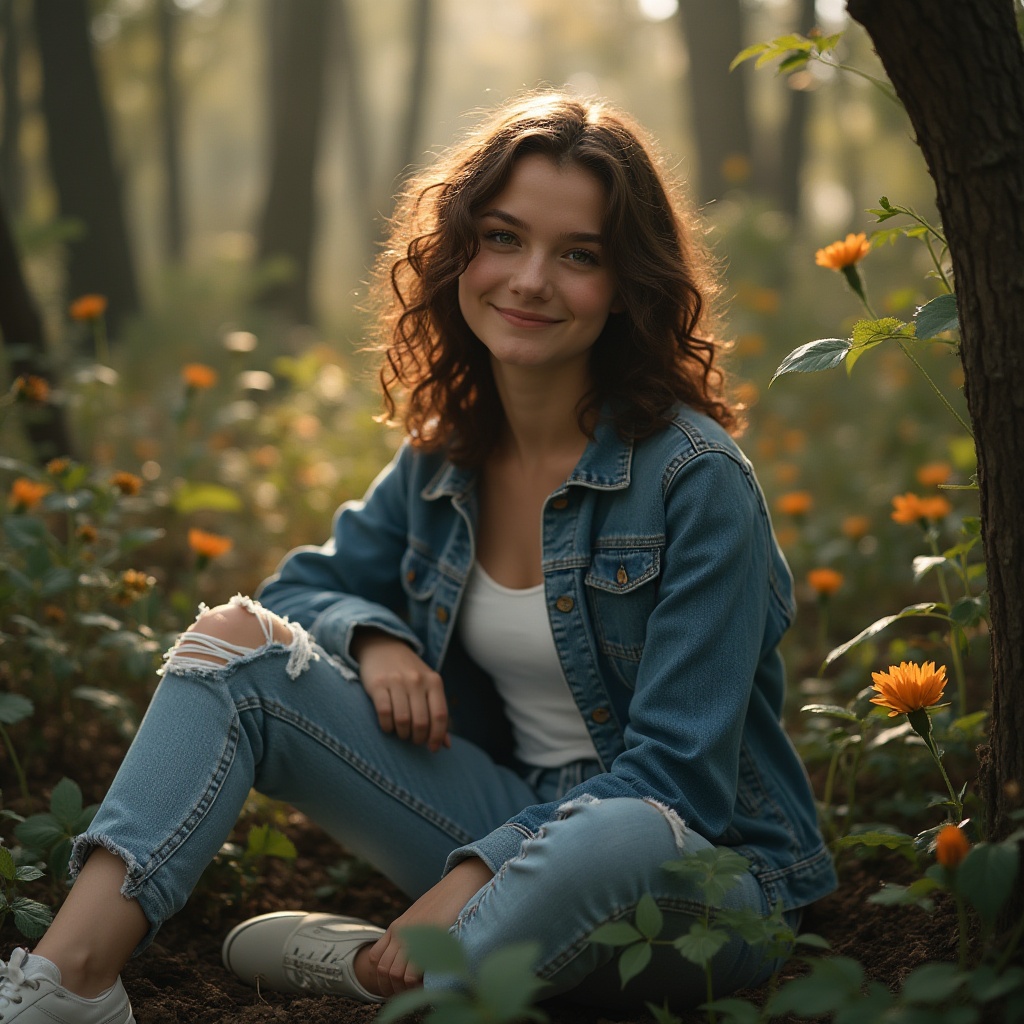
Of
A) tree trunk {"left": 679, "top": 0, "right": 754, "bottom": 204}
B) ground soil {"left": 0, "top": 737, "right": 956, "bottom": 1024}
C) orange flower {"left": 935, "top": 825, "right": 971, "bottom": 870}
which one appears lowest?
ground soil {"left": 0, "top": 737, "right": 956, "bottom": 1024}

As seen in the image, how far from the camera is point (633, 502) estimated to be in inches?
75.9

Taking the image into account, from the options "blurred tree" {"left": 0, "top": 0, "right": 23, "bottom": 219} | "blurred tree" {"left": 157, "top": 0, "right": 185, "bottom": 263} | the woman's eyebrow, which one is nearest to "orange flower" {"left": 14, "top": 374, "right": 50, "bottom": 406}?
the woman's eyebrow

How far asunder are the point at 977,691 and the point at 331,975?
1.77 metres

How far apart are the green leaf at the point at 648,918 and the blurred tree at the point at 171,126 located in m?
11.8

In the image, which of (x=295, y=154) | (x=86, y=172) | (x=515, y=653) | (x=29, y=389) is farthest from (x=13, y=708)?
(x=295, y=154)

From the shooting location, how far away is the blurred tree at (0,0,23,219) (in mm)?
12172

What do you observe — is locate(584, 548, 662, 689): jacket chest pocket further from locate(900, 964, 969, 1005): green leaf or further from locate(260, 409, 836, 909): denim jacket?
locate(900, 964, 969, 1005): green leaf

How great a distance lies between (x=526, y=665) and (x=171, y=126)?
13.7 metres

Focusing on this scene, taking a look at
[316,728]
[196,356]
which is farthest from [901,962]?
[196,356]

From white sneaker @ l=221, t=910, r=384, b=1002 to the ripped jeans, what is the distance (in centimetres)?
17

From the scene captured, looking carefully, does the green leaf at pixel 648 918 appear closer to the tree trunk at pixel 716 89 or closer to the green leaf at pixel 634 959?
the green leaf at pixel 634 959

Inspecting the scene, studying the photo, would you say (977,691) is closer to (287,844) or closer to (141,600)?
(287,844)

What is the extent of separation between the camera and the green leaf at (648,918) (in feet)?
4.42

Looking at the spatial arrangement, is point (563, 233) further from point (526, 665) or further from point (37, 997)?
point (37, 997)
